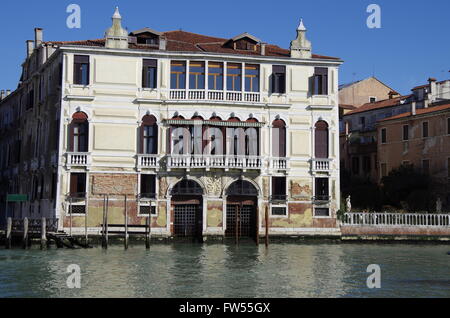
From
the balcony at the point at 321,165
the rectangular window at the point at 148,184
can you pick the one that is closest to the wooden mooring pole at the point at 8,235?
the rectangular window at the point at 148,184

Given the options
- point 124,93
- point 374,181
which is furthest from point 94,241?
point 374,181

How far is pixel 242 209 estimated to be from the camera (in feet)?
109

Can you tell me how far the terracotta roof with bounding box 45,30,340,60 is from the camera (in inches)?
1314

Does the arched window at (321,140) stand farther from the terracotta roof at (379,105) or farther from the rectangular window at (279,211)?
the terracotta roof at (379,105)

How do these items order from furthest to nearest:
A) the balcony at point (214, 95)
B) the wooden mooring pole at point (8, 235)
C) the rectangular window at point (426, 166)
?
the rectangular window at point (426, 166) < the balcony at point (214, 95) < the wooden mooring pole at point (8, 235)

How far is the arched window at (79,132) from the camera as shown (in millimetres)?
31984

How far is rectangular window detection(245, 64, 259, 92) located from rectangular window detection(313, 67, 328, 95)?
109 inches

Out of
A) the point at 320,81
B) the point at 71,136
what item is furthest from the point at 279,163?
the point at 71,136

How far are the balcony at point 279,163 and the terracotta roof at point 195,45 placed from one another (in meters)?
4.99

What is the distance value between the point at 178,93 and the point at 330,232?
30.8 feet

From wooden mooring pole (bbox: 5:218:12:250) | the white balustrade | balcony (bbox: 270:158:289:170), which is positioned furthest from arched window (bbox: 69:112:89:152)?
balcony (bbox: 270:158:289:170)

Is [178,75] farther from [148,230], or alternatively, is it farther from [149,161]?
[148,230]

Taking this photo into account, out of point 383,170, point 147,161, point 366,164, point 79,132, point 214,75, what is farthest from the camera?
point 366,164

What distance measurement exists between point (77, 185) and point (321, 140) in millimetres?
11335
